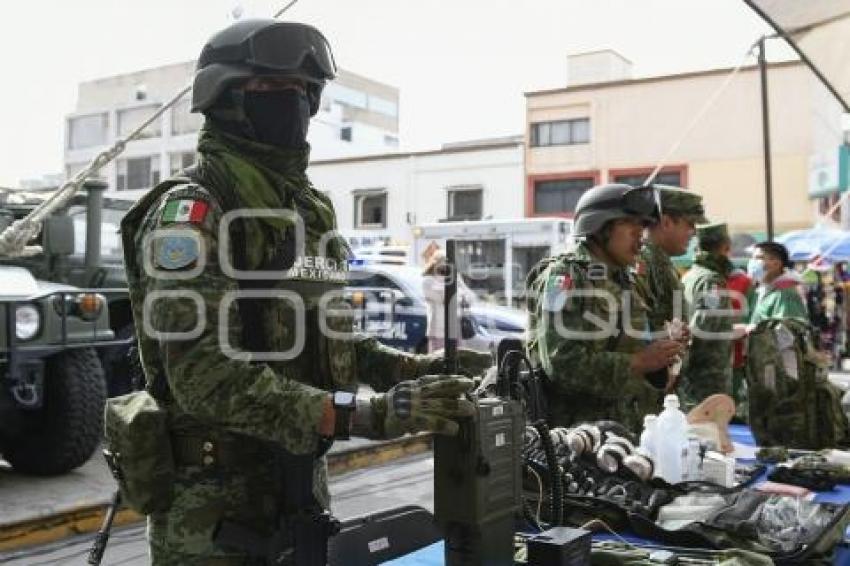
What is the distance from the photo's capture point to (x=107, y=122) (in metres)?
49.6

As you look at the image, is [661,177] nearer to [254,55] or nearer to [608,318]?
[608,318]

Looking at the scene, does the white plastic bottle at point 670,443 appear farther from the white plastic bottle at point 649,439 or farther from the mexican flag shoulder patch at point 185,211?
the mexican flag shoulder patch at point 185,211

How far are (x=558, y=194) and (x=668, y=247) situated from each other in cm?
2389

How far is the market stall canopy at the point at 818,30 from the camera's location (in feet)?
15.1

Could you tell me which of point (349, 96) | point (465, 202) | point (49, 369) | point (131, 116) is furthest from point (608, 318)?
point (349, 96)

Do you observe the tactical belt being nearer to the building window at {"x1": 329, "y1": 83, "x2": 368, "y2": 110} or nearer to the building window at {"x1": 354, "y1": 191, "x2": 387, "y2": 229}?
the building window at {"x1": 354, "y1": 191, "x2": 387, "y2": 229}

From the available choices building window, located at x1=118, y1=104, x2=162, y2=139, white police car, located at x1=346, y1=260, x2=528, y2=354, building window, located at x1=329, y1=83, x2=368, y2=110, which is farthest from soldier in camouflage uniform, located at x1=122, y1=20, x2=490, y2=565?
building window, located at x1=329, y1=83, x2=368, y2=110

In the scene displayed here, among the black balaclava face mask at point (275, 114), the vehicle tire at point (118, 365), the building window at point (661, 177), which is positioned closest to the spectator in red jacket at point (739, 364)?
the black balaclava face mask at point (275, 114)

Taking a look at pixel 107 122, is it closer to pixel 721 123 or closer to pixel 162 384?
pixel 721 123

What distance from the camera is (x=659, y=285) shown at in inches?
165

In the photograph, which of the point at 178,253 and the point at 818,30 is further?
the point at 818,30

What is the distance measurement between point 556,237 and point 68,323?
12.7m

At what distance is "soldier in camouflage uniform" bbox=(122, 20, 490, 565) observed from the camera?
163cm

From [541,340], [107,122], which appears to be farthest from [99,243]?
[107,122]
